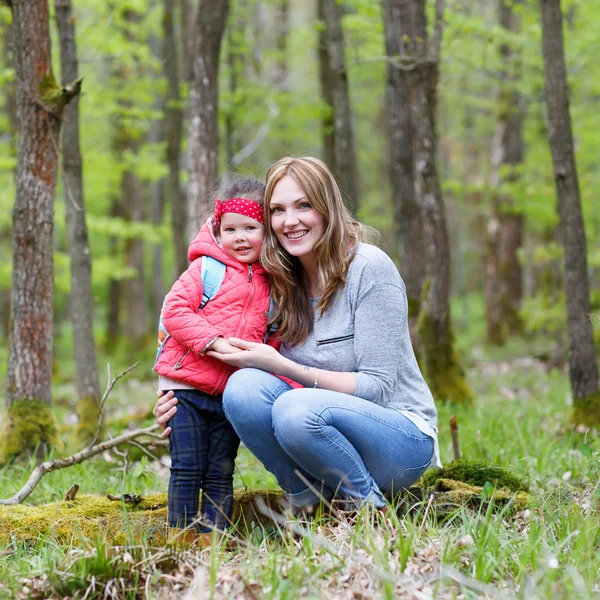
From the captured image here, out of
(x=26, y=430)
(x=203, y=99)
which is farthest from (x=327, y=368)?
(x=203, y=99)

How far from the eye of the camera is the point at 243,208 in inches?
127

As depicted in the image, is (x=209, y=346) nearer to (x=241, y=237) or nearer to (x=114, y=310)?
(x=241, y=237)

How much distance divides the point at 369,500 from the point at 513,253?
44.0 ft

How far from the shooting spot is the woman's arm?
301 cm

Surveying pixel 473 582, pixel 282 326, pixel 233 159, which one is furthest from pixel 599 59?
pixel 473 582

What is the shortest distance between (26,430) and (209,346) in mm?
2356

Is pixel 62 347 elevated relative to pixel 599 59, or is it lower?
lower

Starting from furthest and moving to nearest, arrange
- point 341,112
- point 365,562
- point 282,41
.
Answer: point 282,41, point 341,112, point 365,562

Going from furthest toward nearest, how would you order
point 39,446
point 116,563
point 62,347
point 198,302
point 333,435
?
1. point 62,347
2. point 39,446
3. point 198,302
4. point 333,435
5. point 116,563

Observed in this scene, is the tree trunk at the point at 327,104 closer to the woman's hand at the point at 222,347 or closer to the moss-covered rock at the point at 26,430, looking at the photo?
the moss-covered rock at the point at 26,430

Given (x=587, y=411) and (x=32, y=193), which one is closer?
(x=32, y=193)

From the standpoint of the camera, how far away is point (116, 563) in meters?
2.40

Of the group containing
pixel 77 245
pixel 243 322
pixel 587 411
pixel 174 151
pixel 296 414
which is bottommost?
pixel 587 411

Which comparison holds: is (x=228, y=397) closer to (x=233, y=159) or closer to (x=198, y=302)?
(x=198, y=302)
